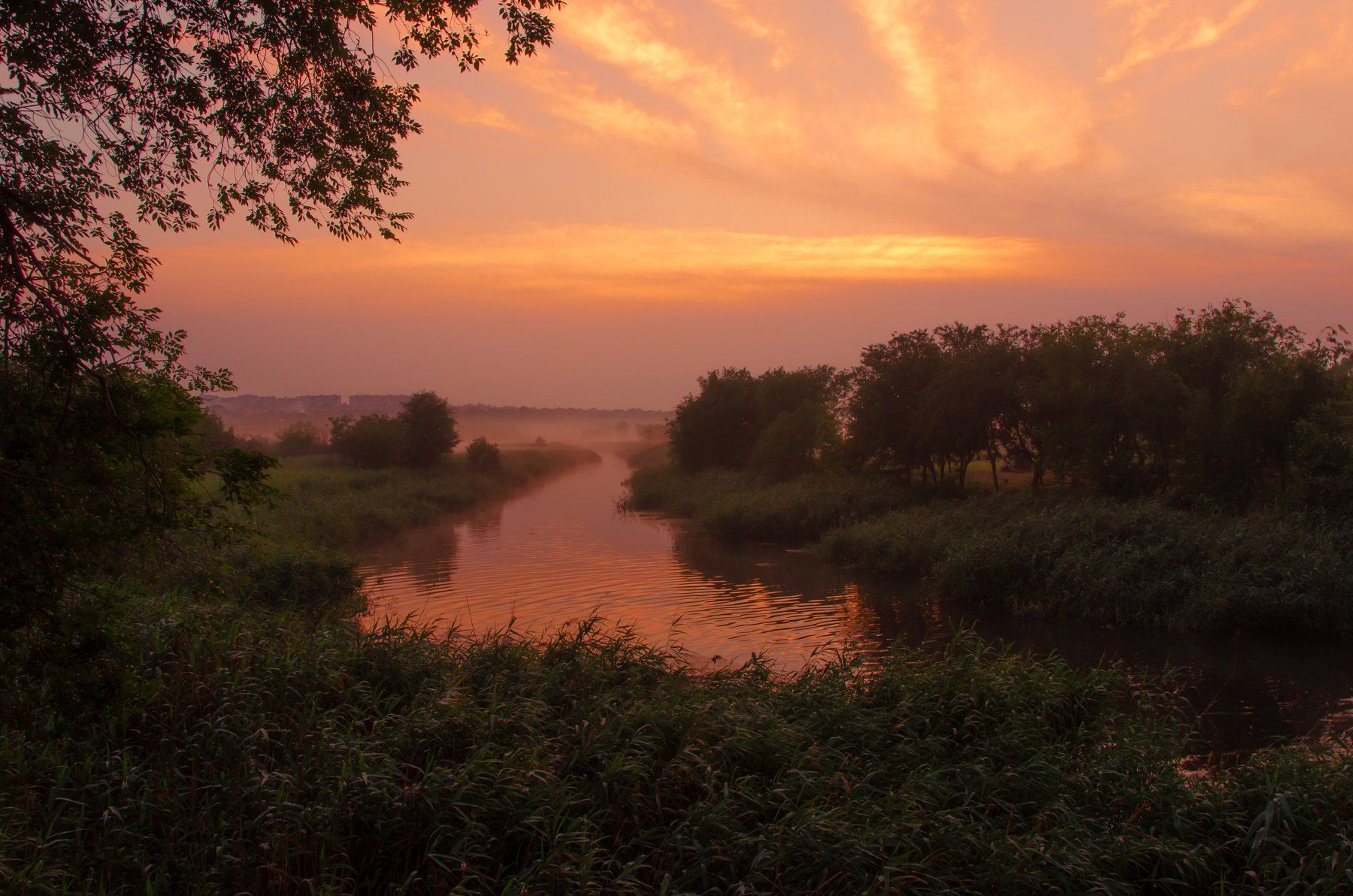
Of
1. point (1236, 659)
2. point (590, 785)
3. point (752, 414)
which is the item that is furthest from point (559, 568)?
point (752, 414)

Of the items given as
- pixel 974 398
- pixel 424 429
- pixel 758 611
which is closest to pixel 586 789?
pixel 758 611

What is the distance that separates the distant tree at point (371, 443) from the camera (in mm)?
54812

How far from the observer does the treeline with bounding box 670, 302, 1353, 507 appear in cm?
2238

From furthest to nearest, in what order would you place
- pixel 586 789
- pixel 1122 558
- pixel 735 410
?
pixel 735 410
pixel 1122 558
pixel 586 789

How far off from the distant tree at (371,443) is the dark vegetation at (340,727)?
46.6 m

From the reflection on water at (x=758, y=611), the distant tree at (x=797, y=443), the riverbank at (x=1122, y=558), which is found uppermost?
the distant tree at (x=797, y=443)

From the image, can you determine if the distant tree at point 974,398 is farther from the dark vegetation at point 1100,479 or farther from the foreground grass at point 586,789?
the foreground grass at point 586,789

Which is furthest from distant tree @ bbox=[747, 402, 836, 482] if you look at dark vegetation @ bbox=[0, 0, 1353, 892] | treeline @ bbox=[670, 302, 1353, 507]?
dark vegetation @ bbox=[0, 0, 1353, 892]

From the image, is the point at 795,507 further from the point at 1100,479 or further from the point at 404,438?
the point at 404,438

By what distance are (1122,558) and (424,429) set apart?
155 feet

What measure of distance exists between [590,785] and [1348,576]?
1626 centimetres

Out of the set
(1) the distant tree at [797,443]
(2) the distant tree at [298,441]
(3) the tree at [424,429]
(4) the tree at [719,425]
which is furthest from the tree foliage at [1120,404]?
(2) the distant tree at [298,441]

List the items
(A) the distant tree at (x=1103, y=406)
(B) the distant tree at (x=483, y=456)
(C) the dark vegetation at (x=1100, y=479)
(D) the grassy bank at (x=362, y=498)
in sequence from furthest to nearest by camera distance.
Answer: (B) the distant tree at (x=483, y=456) → (D) the grassy bank at (x=362, y=498) → (A) the distant tree at (x=1103, y=406) → (C) the dark vegetation at (x=1100, y=479)

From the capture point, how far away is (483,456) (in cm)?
6362
